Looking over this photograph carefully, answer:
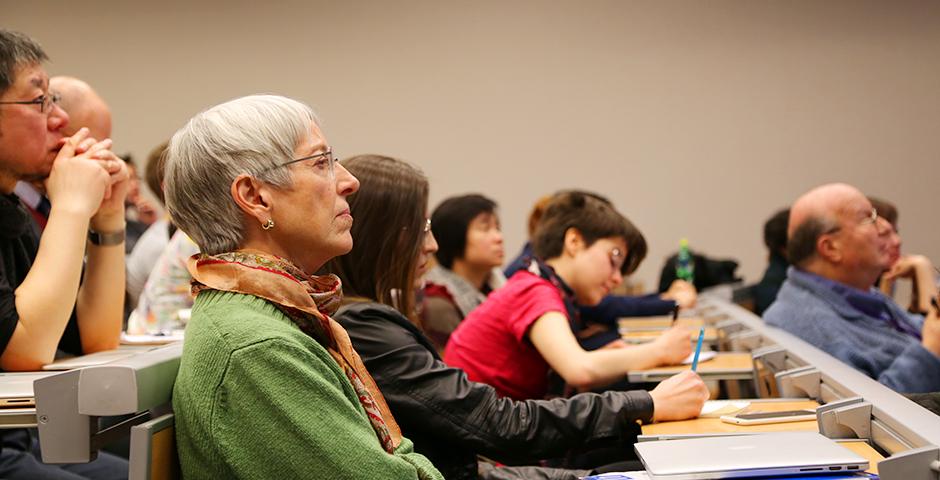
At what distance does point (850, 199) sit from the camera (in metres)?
2.93

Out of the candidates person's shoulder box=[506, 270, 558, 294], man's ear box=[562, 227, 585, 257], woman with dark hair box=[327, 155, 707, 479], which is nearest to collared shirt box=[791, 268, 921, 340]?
man's ear box=[562, 227, 585, 257]

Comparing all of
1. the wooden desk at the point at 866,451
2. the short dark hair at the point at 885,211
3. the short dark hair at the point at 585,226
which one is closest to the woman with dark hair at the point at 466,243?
the short dark hair at the point at 585,226

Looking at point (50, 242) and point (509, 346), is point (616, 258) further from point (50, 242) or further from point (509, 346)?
point (50, 242)

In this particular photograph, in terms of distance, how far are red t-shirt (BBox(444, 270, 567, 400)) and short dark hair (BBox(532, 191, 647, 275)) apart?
33 cm

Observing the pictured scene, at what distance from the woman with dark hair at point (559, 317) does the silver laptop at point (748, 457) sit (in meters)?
0.86

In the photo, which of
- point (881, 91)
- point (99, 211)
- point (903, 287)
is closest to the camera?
point (99, 211)

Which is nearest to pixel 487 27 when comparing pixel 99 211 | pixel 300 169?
pixel 99 211

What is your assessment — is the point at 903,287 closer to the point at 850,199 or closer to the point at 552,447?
the point at 850,199

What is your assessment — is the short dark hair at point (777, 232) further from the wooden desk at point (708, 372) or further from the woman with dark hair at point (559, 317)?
the wooden desk at point (708, 372)

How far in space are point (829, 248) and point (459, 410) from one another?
5.49 ft

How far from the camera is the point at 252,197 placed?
4.37 feet

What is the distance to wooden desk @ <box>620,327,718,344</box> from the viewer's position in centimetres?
296

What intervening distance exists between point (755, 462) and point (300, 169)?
2.51 feet

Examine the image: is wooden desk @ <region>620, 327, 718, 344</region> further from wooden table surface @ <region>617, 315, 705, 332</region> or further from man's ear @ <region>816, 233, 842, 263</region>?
man's ear @ <region>816, 233, 842, 263</region>
